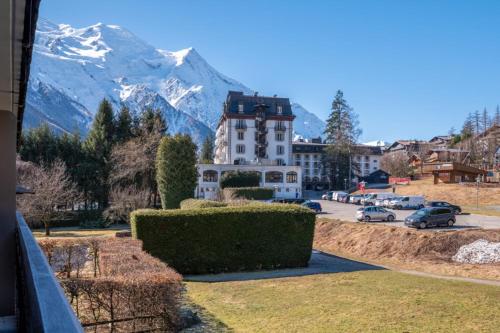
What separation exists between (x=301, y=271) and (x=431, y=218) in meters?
16.4

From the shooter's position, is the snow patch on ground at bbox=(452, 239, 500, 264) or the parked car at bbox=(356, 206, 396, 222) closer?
the snow patch on ground at bbox=(452, 239, 500, 264)

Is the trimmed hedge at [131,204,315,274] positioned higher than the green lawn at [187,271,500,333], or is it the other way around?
the trimmed hedge at [131,204,315,274]

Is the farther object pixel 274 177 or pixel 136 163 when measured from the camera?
pixel 274 177

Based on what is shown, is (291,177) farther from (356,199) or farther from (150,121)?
(150,121)

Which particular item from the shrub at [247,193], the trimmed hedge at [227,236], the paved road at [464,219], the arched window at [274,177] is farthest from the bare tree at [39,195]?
the arched window at [274,177]

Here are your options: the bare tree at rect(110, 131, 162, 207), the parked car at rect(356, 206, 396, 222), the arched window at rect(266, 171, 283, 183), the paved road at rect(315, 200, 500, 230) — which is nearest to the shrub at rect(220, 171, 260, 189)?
the arched window at rect(266, 171, 283, 183)

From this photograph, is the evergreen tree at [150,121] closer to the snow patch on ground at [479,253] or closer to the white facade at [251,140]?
the white facade at [251,140]

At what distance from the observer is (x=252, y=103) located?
80625mm

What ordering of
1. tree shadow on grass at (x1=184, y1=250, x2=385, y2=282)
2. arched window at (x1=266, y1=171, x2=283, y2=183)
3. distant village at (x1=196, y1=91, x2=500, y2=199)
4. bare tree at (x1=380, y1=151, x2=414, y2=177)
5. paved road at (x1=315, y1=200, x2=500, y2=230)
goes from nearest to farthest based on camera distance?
tree shadow on grass at (x1=184, y1=250, x2=385, y2=282)
paved road at (x1=315, y1=200, x2=500, y2=230)
distant village at (x1=196, y1=91, x2=500, y2=199)
arched window at (x1=266, y1=171, x2=283, y2=183)
bare tree at (x1=380, y1=151, x2=414, y2=177)

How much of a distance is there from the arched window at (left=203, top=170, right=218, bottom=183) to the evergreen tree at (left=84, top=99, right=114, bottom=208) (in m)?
14.8

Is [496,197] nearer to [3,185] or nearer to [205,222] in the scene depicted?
[205,222]

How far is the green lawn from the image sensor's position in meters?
12.0

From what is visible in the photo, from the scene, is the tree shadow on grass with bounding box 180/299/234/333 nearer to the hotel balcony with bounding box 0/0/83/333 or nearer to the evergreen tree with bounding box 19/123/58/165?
the hotel balcony with bounding box 0/0/83/333

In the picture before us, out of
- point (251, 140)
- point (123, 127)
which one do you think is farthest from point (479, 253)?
point (251, 140)
